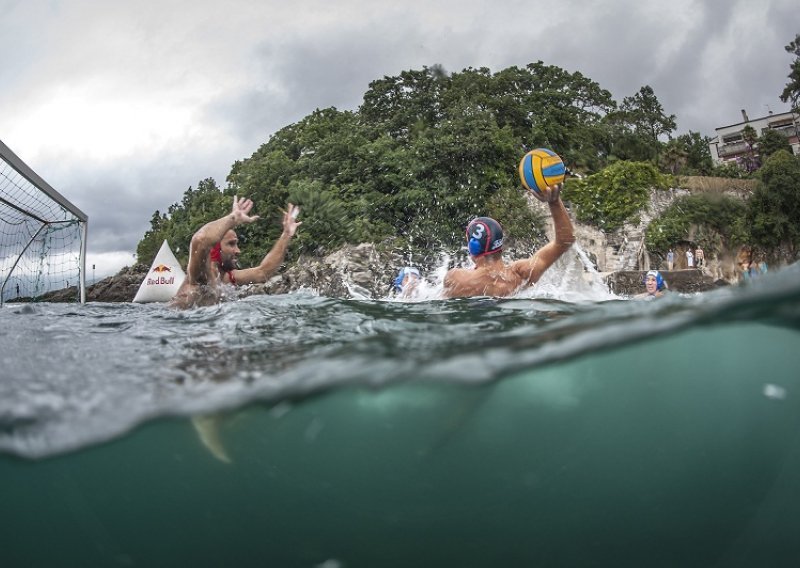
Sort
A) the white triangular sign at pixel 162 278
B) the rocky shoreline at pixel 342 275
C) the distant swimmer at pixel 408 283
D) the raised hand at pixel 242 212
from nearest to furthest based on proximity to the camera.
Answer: the raised hand at pixel 242 212 → the distant swimmer at pixel 408 283 → the rocky shoreline at pixel 342 275 → the white triangular sign at pixel 162 278

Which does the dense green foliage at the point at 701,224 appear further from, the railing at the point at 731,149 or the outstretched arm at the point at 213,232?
the railing at the point at 731,149

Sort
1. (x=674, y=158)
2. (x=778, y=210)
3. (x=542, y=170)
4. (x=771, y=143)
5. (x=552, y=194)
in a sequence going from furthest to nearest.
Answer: (x=771, y=143) → (x=674, y=158) → (x=778, y=210) → (x=542, y=170) → (x=552, y=194)

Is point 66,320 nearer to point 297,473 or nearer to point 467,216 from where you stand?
point 297,473

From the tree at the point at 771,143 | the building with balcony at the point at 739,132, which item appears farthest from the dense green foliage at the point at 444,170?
the building with balcony at the point at 739,132

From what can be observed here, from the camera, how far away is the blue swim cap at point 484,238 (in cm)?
646

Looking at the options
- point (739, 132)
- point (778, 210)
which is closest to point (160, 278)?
point (778, 210)

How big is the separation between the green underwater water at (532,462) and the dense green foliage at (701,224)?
21615 mm

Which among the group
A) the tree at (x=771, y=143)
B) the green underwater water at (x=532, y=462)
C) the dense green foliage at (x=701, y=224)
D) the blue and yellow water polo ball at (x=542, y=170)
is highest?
the tree at (x=771, y=143)

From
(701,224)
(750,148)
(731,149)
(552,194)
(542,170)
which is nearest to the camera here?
(552,194)

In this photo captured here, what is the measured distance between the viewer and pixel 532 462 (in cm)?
468

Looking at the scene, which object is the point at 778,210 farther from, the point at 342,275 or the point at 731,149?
the point at 731,149

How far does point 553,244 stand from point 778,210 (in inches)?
903

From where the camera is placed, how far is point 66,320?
6355mm

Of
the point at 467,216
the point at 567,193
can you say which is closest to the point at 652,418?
the point at 467,216
